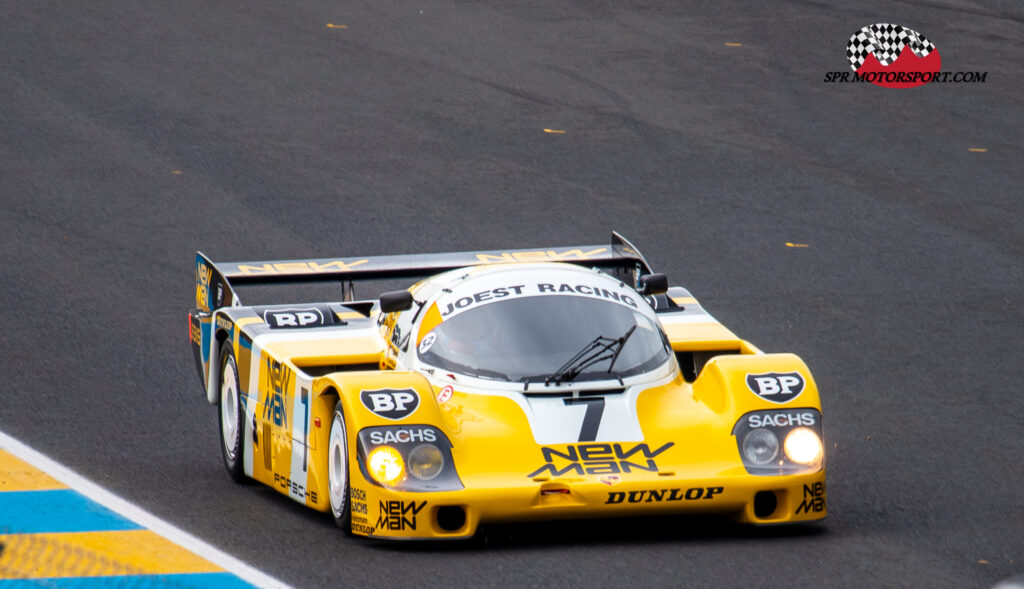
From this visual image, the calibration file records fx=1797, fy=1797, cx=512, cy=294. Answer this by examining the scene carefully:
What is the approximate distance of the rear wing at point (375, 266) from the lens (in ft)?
36.4

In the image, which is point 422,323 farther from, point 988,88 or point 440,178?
point 988,88

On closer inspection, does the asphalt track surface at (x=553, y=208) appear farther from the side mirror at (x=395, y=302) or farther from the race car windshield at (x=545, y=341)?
the side mirror at (x=395, y=302)

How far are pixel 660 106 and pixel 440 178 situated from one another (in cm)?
320

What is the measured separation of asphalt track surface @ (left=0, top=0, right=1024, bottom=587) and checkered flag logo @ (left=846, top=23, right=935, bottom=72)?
6.8 inches

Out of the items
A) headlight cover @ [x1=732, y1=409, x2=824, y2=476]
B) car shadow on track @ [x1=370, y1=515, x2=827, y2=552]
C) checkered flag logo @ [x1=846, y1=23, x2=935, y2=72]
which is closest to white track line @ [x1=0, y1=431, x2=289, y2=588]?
car shadow on track @ [x1=370, y1=515, x2=827, y2=552]

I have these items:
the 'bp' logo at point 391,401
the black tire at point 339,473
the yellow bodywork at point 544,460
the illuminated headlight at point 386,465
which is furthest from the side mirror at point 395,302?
the illuminated headlight at point 386,465

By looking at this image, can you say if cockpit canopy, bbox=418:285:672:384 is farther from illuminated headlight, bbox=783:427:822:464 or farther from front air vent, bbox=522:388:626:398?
illuminated headlight, bbox=783:427:822:464

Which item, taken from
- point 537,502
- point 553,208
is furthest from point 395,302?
point 553,208

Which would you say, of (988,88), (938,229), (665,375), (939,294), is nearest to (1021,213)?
(938,229)

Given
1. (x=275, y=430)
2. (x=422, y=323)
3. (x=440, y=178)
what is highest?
(x=422, y=323)

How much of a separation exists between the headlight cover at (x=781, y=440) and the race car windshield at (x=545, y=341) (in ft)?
2.20

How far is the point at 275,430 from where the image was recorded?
939cm

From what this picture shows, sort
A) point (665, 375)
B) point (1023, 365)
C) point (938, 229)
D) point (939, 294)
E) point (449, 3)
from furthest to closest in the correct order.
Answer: point (449, 3), point (938, 229), point (939, 294), point (1023, 365), point (665, 375)

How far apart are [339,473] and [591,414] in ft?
4.00
